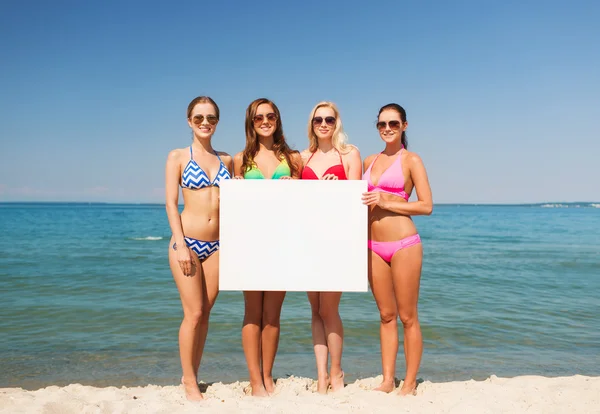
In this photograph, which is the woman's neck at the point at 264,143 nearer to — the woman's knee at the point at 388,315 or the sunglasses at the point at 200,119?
the sunglasses at the point at 200,119

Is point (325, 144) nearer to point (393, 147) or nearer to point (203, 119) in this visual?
point (393, 147)

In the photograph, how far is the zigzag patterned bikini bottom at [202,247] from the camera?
4188 mm

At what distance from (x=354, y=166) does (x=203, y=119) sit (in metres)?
1.41

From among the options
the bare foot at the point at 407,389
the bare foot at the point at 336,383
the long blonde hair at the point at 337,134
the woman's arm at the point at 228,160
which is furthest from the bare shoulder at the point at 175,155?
the bare foot at the point at 407,389

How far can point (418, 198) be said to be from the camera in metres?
4.38

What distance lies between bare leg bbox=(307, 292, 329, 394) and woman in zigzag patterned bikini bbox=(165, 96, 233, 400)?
94 centimetres

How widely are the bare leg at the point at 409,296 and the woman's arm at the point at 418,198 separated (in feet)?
1.10

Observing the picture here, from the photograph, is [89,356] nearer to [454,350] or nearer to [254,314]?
[254,314]

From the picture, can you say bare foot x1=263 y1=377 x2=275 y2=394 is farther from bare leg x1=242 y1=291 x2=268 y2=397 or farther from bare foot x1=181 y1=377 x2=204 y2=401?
bare foot x1=181 y1=377 x2=204 y2=401

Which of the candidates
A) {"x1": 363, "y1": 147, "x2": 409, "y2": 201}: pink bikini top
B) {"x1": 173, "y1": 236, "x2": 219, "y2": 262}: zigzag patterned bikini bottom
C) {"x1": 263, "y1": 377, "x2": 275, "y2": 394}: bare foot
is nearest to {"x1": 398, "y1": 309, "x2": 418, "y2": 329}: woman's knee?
{"x1": 363, "y1": 147, "x2": 409, "y2": 201}: pink bikini top

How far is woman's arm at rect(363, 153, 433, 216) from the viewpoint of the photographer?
13.9 ft

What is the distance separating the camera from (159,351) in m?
7.21

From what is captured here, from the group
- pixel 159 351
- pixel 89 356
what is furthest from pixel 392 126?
pixel 89 356

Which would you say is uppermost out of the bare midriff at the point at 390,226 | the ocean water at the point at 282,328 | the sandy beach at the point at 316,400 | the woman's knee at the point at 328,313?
the bare midriff at the point at 390,226
